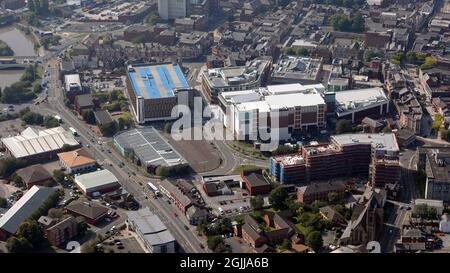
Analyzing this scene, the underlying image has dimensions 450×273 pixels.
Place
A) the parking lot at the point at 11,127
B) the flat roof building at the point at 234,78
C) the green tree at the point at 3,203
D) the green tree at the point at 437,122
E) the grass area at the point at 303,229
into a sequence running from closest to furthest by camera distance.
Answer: the grass area at the point at 303,229 → the green tree at the point at 3,203 → the green tree at the point at 437,122 → the parking lot at the point at 11,127 → the flat roof building at the point at 234,78

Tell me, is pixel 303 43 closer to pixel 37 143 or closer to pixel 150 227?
pixel 37 143

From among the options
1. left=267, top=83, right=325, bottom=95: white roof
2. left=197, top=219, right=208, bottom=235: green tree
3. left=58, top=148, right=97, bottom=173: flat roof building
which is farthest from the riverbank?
left=197, top=219, right=208, bottom=235: green tree

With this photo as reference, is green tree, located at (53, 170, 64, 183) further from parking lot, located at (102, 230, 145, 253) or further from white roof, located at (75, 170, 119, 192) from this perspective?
parking lot, located at (102, 230, 145, 253)

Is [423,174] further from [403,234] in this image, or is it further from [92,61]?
[92,61]

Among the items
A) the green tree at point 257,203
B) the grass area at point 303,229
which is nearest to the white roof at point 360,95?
the green tree at point 257,203

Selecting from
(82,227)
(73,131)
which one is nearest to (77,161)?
(73,131)
